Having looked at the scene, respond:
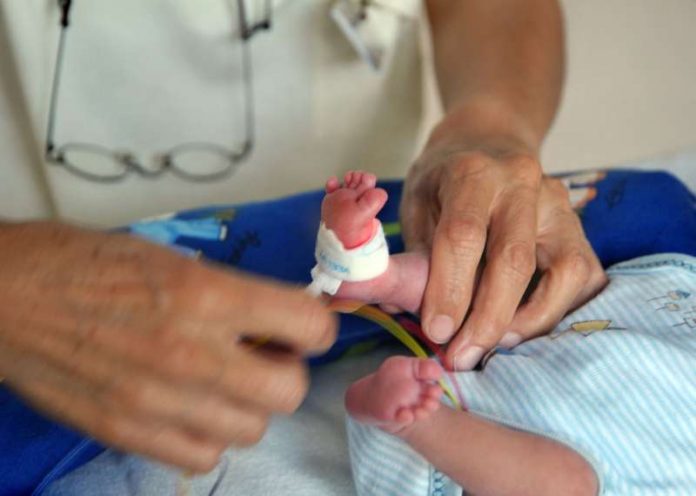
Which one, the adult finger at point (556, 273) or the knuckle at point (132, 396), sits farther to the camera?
the adult finger at point (556, 273)

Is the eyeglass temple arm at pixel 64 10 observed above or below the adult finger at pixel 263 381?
above

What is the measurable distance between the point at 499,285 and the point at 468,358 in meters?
Answer: 0.09

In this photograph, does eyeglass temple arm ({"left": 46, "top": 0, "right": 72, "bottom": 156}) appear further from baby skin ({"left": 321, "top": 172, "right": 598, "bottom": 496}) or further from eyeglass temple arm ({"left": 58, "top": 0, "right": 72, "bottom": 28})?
baby skin ({"left": 321, "top": 172, "right": 598, "bottom": 496})

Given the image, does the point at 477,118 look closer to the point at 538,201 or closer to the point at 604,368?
the point at 538,201

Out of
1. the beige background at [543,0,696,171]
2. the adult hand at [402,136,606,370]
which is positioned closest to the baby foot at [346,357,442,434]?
the adult hand at [402,136,606,370]

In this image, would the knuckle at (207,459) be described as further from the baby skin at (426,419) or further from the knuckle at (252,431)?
the baby skin at (426,419)

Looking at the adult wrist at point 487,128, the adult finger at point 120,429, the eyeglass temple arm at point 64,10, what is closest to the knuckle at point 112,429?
the adult finger at point 120,429

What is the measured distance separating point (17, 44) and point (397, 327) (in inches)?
24.4

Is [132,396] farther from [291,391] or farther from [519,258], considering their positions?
[519,258]

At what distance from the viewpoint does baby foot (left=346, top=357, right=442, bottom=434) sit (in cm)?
55

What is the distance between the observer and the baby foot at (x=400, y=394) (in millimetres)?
553

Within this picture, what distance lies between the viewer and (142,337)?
0.43 metres

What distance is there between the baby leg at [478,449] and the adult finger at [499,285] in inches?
3.2

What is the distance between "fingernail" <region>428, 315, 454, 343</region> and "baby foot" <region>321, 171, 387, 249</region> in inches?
5.0
